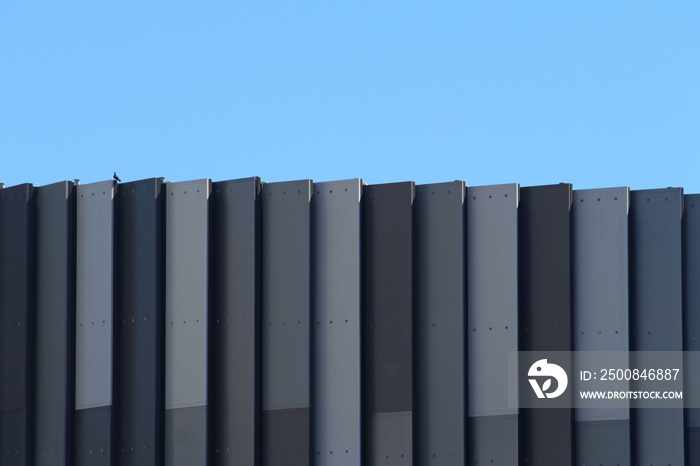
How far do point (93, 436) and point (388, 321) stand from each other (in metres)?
4.70

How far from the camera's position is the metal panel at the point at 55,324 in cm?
1591

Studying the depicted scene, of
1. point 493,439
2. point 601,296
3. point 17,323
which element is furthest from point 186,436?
point 601,296

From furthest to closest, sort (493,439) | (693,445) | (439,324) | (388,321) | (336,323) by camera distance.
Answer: (336,323) → (388,321) → (439,324) → (493,439) → (693,445)

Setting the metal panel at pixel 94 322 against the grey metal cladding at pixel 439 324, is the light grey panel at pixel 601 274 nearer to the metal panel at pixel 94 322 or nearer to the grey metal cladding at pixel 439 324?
the grey metal cladding at pixel 439 324

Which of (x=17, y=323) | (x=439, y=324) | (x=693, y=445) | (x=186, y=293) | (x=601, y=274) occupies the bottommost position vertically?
(x=693, y=445)

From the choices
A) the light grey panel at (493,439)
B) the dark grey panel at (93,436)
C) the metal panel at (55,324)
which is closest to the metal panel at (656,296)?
the light grey panel at (493,439)

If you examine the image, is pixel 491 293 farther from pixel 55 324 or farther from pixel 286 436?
pixel 55 324

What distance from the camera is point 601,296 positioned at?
14.6 metres

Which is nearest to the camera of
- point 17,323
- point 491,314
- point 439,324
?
point 491,314

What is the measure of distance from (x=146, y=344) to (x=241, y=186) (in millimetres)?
2706

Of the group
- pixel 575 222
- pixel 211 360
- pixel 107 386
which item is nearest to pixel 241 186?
pixel 211 360

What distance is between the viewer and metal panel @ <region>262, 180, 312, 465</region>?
1510cm

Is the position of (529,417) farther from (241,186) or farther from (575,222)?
(241,186)

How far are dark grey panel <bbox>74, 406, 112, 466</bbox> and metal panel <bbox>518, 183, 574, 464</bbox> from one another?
19.6ft
